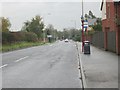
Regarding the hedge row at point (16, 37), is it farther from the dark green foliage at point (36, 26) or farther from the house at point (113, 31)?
the house at point (113, 31)

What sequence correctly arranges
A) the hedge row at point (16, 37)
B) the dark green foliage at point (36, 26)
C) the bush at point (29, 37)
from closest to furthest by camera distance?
the hedge row at point (16, 37)
the bush at point (29, 37)
the dark green foliage at point (36, 26)

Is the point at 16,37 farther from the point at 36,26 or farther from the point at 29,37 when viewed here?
the point at 36,26

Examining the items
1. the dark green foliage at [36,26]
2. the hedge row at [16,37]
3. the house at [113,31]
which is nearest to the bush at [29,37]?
the hedge row at [16,37]

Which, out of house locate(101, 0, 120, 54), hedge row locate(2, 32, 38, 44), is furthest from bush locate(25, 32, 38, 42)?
house locate(101, 0, 120, 54)

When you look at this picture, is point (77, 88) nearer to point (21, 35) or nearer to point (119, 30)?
point (119, 30)

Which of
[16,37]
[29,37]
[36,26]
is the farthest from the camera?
[36,26]

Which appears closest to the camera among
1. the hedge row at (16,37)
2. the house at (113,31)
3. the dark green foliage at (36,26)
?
the house at (113,31)

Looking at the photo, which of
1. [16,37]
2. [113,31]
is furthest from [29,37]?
[113,31]

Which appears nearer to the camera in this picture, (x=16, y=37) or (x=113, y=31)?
(x=113, y=31)

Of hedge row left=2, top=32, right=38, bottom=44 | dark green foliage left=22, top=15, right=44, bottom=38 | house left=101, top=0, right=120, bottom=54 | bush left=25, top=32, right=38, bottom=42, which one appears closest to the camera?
house left=101, top=0, right=120, bottom=54

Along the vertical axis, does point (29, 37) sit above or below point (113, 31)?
below

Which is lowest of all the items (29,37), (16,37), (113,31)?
(29,37)

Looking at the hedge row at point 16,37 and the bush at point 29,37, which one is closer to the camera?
the hedge row at point 16,37

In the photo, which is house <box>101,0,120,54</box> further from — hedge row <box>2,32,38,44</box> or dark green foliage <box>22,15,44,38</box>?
dark green foliage <box>22,15,44,38</box>
